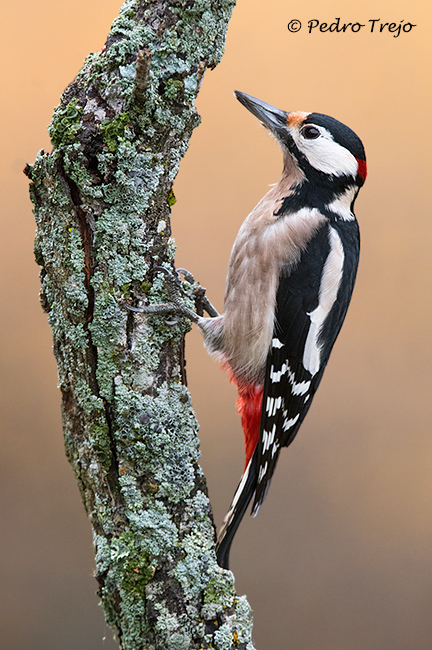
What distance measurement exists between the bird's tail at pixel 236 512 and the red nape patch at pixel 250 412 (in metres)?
0.07

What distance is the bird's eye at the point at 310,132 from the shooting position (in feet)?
5.43

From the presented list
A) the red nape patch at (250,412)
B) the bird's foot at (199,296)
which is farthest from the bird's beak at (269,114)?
the red nape patch at (250,412)

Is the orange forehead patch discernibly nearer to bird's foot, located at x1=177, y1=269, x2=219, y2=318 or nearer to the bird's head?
the bird's head

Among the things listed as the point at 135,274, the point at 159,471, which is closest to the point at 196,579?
the point at 159,471

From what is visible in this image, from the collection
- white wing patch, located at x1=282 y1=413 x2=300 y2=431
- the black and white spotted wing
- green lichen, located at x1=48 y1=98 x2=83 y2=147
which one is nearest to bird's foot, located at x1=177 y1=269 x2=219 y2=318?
the black and white spotted wing

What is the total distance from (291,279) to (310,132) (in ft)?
1.40

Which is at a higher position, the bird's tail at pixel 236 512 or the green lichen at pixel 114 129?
the green lichen at pixel 114 129

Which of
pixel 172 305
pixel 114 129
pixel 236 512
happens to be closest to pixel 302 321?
pixel 172 305

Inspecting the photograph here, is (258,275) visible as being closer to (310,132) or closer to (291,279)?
(291,279)

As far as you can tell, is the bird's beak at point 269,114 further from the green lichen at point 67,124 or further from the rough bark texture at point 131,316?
the green lichen at point 67,124

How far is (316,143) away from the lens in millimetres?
1654

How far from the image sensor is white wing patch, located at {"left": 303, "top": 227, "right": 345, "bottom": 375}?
63.6 inches

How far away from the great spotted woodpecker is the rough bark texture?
290 mm

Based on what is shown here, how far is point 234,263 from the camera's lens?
5.47 feet
